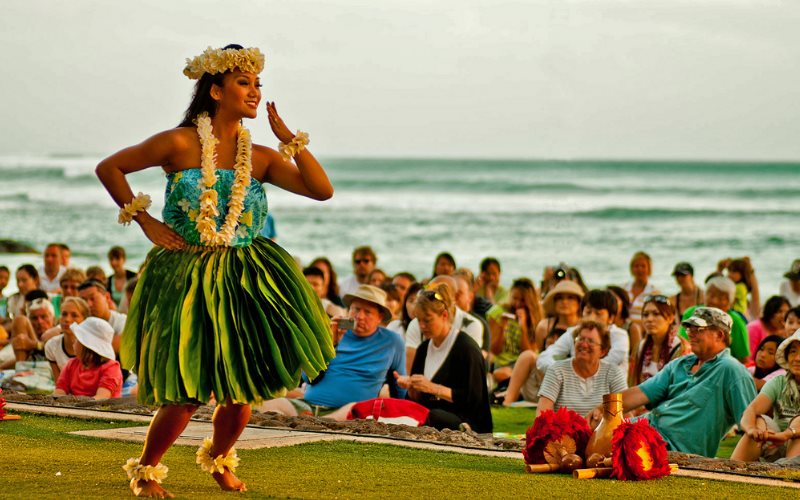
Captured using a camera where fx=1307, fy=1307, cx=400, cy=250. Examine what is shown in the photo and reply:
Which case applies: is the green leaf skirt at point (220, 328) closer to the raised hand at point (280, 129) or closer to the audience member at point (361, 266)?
the raised hand at point (280, 129)

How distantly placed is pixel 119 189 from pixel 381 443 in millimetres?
2663

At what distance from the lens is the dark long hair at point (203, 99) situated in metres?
5.68

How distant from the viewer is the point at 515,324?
512 inches

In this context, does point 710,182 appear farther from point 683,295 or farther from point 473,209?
point 683,295

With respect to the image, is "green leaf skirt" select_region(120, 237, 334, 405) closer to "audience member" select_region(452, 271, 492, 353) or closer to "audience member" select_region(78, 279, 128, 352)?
"audience member" select_region(78, 279, 128, 352)

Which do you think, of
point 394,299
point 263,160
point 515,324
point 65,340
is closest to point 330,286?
point 394,299

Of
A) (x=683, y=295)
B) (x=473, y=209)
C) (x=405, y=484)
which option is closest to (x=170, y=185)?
(x=405, y=484)

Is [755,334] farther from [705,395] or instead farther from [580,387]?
[705,395]

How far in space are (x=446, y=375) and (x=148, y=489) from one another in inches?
160

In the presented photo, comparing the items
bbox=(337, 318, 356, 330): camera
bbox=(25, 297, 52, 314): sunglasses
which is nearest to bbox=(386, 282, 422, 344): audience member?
bbox=(337, 318, 356, 330): camera

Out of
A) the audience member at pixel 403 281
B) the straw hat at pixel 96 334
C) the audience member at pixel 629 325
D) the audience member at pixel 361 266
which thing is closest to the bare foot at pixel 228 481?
the straw hat at pixel 96 334

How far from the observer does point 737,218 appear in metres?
42.9

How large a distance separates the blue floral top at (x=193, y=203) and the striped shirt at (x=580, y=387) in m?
3.82

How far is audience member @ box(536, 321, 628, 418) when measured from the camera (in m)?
8.94
